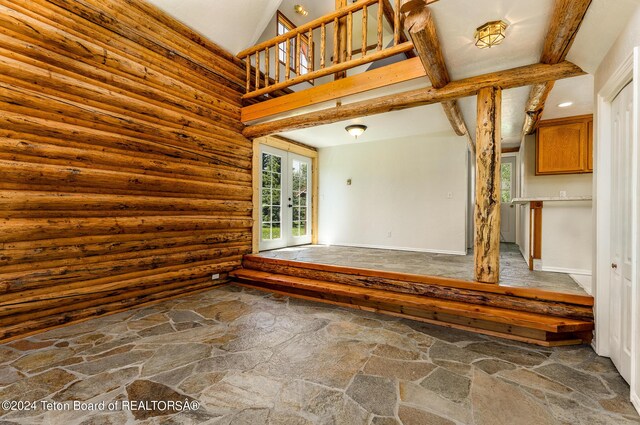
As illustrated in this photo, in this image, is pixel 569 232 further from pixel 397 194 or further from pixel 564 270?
pixel 397 194

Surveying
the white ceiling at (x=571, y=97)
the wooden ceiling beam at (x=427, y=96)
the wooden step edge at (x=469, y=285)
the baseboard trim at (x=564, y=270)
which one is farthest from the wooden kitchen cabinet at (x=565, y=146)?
the wooden step edge at (x=469, y=285)

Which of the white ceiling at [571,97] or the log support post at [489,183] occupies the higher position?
the white ceiling at [571,97]

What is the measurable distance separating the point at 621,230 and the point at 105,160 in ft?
15.3

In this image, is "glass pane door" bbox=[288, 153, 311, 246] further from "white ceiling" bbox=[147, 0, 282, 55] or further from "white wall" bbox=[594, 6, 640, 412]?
"white wall" bbox=[594, 6, 640, 412]

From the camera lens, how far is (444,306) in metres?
2.83

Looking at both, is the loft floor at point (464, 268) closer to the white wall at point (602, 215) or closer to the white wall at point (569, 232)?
the white wall at point (569, 232)

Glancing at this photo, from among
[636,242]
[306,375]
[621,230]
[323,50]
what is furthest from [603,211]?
[323,50]

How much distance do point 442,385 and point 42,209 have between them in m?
3.74

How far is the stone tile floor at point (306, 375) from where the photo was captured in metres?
1.56

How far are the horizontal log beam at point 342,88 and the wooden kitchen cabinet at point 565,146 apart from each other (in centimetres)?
247

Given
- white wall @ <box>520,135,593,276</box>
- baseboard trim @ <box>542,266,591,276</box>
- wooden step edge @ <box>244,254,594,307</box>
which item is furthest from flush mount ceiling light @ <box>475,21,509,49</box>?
baseboard trim @ <box>542,266,591,276</box>

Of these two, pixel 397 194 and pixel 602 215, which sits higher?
pixel 397 194

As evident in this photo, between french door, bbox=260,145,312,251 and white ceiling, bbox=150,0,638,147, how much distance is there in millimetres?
744

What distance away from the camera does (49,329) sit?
2.70m
